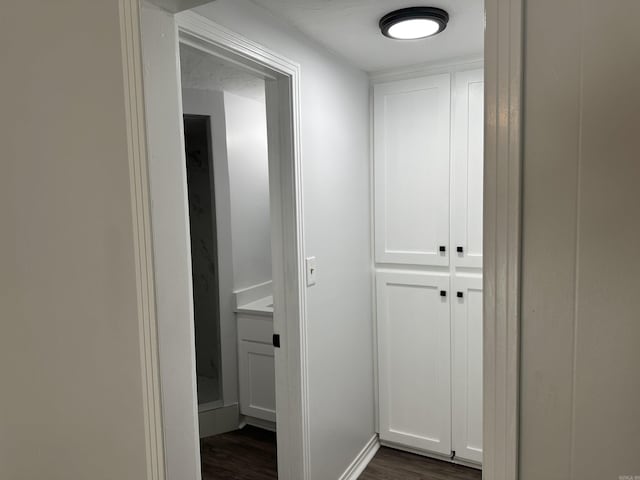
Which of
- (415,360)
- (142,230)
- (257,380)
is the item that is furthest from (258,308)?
(142,230)

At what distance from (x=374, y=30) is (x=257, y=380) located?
7.15 ft

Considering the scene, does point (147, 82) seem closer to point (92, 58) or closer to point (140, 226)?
point (92, 58)

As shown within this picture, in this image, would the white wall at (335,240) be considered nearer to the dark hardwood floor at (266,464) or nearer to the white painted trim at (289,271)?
the white painted trim at (289,271)

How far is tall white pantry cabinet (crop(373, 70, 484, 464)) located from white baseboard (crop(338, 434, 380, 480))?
82 mm

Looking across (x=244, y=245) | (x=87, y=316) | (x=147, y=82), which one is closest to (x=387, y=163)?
(x=244, y=245)

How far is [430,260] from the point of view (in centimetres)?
235

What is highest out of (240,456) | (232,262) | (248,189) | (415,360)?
(248,189)

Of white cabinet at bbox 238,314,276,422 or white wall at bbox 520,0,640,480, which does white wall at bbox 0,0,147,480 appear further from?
white cabinet at bbox 238,314,276,422

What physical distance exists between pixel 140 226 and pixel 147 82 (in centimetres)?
38

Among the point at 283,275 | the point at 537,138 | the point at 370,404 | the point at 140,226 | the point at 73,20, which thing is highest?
the point at 73,20

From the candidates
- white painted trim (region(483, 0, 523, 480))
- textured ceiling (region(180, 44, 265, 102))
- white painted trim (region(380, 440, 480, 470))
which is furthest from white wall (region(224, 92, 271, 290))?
white painted trim (region(483, 0, 523, 480))

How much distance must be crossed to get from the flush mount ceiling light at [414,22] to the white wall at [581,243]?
1107 mm

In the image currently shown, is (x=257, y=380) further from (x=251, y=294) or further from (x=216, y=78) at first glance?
(x=216, y=78)

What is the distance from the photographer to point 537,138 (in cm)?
59
